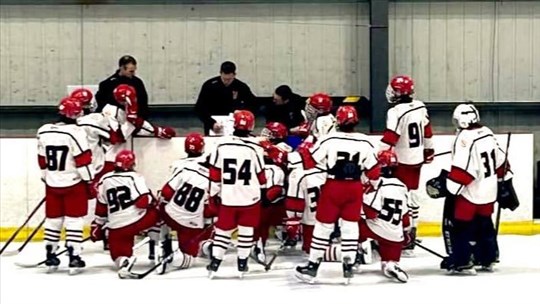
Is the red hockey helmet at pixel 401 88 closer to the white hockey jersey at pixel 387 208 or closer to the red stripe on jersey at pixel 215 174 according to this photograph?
the white hockey jersey at pixel 387 208

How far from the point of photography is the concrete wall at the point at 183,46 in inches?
476

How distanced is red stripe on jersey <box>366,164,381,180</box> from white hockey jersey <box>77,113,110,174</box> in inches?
99.1

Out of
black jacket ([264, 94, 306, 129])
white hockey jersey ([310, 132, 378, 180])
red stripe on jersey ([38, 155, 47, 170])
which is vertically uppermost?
black jacket ([264, 94, 306, 129])

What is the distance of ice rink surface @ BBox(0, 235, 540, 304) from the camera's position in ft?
23.2

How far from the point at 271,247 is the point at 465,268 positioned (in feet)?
6.95

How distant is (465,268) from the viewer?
7945mm

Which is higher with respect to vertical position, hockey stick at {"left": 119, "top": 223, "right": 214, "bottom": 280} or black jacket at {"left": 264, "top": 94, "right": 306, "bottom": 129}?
black jacket at {"left": 264, "top": 94, "right": 306, "bottom": 129}

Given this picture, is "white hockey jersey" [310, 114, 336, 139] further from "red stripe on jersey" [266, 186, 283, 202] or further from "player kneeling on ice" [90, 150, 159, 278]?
"player kneeling on ice" [90, 150, 159, 278]

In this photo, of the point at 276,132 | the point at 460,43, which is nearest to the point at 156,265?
the point at 276,132

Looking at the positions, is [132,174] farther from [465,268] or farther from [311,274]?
[465,268]

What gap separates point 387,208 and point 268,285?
1.04 m

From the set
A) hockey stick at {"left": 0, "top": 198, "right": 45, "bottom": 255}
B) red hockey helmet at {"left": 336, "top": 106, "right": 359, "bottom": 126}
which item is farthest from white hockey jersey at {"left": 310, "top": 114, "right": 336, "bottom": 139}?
hockey stick at {"left": 0, "top": 198, "right": 45, "bottom": 255}

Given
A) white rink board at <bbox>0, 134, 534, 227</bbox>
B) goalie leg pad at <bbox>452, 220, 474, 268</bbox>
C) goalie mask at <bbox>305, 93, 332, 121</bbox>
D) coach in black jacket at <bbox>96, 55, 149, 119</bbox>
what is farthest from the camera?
white rink board at <bbox>0, 134, 534, 227</bbox>

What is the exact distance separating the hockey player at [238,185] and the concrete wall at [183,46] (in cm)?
437
